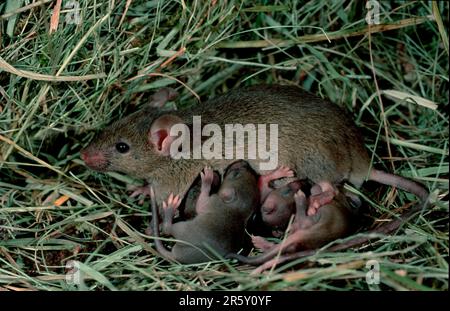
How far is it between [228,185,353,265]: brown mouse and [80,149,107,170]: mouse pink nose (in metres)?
1.28

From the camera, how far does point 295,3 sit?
5211 mm

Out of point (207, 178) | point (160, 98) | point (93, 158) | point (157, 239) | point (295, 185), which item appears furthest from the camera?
point (160, 98)

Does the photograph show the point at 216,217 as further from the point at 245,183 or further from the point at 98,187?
the point at 98,187

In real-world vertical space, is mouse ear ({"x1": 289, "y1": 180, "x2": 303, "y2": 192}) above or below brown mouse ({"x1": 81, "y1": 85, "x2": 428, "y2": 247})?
below

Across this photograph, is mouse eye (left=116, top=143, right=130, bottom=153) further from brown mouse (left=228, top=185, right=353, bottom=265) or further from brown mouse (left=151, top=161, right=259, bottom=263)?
brown mouse (left=228, top=185, right=353, bottom=265)

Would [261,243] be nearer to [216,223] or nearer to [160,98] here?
[216,223]

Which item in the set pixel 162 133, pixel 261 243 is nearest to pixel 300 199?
pixel 261 243

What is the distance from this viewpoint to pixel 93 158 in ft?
15.8

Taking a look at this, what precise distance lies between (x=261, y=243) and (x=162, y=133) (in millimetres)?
1075

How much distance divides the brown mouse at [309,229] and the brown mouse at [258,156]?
0.35 meters

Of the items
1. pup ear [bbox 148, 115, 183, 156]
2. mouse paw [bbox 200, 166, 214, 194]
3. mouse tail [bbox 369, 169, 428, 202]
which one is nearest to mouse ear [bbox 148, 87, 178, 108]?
pup ear [bbox 148, 115, 183, 156]

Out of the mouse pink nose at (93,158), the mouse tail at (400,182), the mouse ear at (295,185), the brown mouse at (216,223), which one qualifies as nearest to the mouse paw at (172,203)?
the brown mouse at (216,223)

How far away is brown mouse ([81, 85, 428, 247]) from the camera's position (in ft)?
15.0
